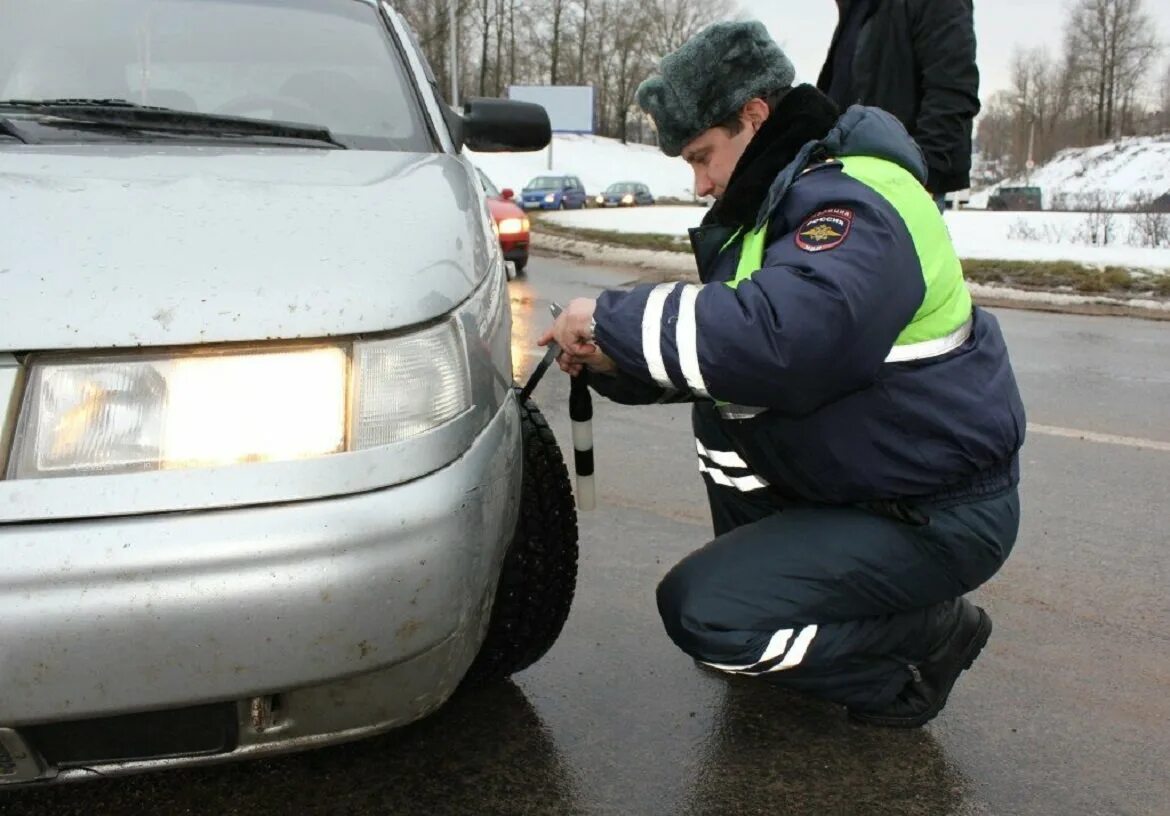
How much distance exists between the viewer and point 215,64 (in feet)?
8.46

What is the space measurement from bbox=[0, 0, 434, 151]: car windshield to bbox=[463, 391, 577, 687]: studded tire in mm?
804

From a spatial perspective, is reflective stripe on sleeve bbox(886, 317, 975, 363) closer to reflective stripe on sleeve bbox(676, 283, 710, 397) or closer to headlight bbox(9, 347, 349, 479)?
reflective stripe on sleeve bbox(676, 283, 710, 397)

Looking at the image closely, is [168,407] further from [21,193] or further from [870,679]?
[870,679]

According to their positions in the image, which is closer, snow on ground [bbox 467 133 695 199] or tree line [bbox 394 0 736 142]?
snow on ground [bbox 467 133 695 199]

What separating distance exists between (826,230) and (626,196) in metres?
40.1

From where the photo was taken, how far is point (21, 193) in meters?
1.57

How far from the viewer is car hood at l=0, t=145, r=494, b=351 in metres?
1.36

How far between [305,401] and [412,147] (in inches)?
44.2

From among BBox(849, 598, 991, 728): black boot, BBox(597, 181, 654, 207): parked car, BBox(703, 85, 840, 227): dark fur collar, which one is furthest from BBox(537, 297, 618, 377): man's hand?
BBox(597, 181, 654, 207): parked car

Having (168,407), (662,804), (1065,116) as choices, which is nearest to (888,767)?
(662,804)

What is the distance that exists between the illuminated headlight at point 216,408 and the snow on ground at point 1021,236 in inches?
278

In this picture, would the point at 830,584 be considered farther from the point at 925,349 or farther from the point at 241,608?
the point at 241,608

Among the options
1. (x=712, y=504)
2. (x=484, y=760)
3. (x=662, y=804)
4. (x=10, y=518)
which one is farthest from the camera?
(x=712, y=504)

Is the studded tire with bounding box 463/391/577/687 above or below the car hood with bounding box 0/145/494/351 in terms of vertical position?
below
